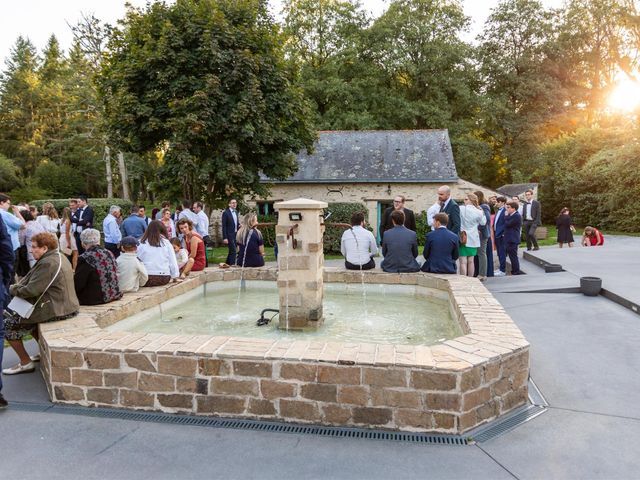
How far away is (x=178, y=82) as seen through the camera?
45.3 feet

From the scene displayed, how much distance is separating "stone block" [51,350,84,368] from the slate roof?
17.1 meters

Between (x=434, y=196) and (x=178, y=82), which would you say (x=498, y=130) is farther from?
(x=178, y=82)

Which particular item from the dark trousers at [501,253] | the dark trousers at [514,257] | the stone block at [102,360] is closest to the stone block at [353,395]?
the stone block at [102,360]

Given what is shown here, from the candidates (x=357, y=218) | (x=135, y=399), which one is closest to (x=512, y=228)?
(x=357, y=218)

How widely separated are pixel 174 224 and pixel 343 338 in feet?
24.1

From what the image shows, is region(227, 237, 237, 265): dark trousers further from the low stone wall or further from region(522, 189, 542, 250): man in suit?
region(522, 189, 542, 250): man in suit

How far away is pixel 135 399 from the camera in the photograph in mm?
4031

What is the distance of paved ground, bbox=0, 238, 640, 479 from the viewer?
3.09 meters

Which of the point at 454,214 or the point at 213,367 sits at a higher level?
the point at 454,214

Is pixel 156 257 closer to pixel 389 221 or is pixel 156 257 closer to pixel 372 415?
pixel 389 221

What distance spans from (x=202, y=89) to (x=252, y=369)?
1182 cm

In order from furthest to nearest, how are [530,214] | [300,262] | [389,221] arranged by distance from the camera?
[530,214] < [389,221] < [300,262]

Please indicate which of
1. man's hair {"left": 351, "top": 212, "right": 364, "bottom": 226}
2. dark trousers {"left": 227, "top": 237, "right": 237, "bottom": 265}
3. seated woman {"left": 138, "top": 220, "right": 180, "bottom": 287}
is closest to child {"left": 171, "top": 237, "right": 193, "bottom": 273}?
seated woman {"left": 138, "top": 220, "right": 180, "bottom": 287}

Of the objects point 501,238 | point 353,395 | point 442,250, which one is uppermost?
point 442,250
